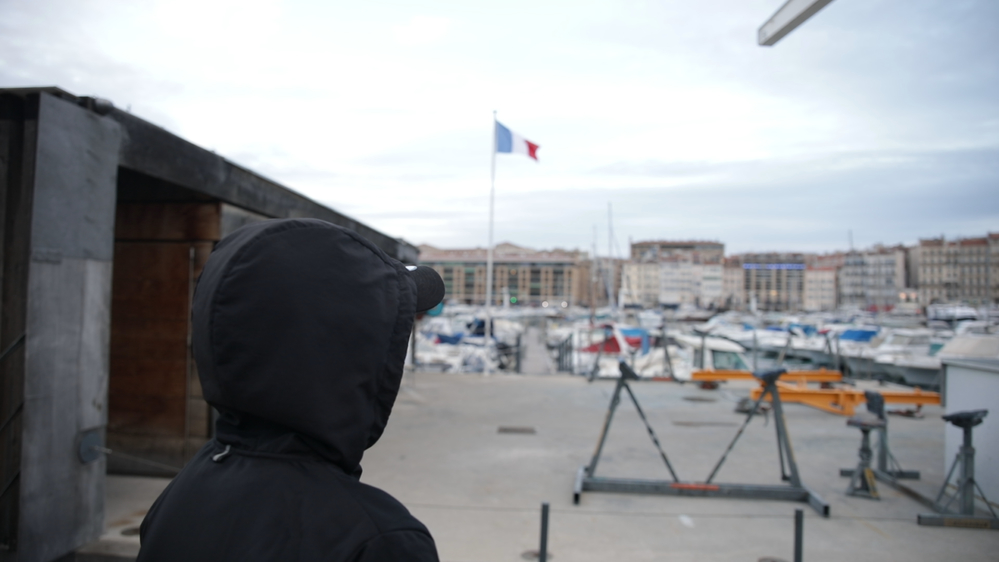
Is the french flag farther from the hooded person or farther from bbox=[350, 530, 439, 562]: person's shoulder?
bbox=[350, 530, 439, 562]: person's shoulder

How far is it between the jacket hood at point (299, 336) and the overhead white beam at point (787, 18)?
7338mm

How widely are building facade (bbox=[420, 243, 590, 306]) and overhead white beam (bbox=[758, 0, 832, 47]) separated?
16636cm

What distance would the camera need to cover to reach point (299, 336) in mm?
1394

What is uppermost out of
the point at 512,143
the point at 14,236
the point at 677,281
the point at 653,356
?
the point at 677,281

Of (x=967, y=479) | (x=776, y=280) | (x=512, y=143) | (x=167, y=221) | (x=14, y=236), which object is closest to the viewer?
(x=14, y=236)

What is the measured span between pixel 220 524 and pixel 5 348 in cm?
430

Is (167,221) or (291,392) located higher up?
(167,221)

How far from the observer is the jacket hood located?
4.53ft

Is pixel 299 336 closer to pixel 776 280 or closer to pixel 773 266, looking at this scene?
pixel 773 266

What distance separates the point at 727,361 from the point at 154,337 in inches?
927

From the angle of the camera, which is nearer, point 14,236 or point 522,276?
point 14,236

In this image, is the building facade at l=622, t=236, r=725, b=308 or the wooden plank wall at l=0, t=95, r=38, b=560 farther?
the building facade at l=622, t=236, r=725, b=308

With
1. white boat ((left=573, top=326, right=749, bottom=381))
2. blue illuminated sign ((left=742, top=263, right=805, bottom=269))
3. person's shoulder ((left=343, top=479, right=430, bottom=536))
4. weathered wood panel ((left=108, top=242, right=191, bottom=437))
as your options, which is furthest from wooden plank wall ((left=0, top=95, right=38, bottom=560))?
blue illuminated sign ((left=742, top=263, right=805, bottom=269))

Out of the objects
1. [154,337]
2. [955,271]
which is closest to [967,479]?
[154,337]
